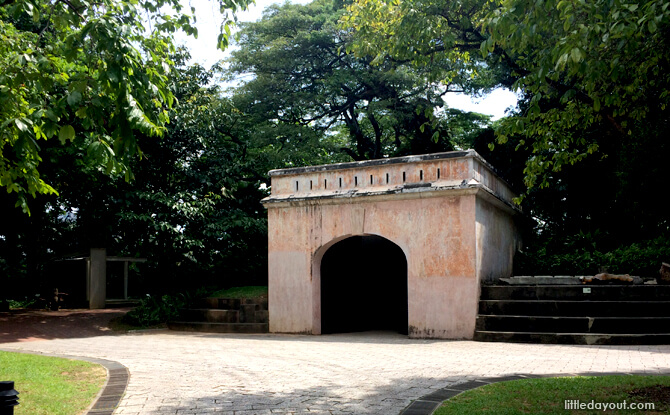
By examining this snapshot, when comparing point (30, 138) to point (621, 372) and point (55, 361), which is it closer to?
point (55, 361)

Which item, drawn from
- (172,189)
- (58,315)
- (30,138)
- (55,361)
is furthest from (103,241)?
(30,138)

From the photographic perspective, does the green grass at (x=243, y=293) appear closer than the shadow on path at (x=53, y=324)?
No

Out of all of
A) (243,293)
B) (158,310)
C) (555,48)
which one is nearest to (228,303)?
(243,293)

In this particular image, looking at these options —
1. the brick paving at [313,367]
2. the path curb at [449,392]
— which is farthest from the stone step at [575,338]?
the path curb at [449,392]

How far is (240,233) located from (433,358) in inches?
425

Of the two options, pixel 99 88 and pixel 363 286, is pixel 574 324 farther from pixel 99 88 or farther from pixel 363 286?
pixel 99 88

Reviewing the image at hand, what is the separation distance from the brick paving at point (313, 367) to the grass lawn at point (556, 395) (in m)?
0.64

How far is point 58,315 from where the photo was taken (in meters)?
18.6

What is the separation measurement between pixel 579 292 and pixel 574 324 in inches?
36.7

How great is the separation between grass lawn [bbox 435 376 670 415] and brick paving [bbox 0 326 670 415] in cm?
64

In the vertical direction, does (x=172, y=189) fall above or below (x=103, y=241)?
above

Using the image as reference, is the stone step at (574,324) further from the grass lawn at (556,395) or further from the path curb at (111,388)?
the path curb at (111,388)

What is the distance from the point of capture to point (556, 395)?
5918mm

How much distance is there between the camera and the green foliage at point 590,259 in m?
14.8
